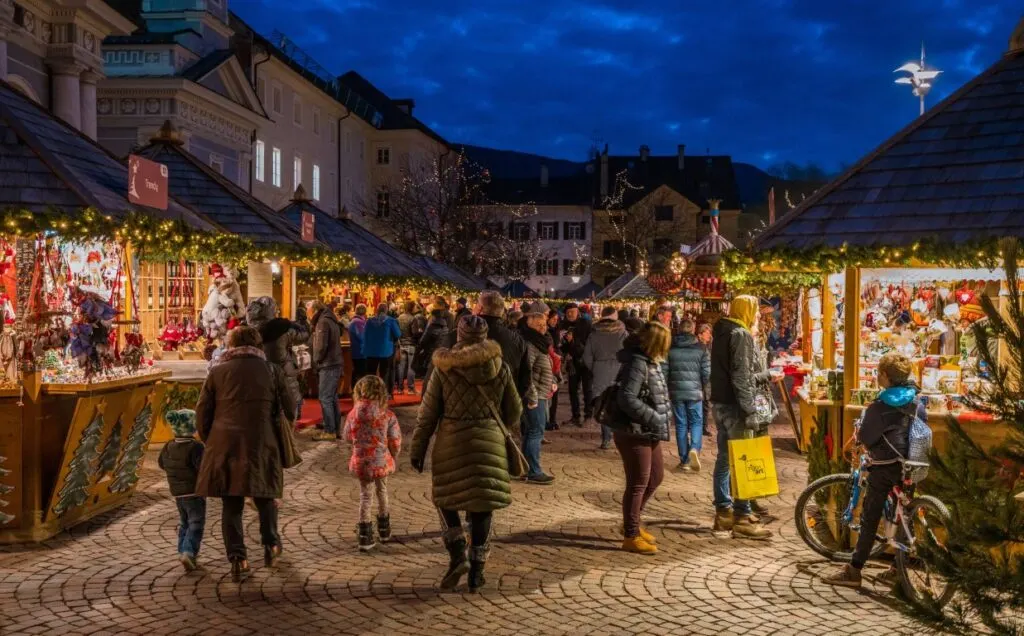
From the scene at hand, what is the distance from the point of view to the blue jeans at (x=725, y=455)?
8086 millimetres

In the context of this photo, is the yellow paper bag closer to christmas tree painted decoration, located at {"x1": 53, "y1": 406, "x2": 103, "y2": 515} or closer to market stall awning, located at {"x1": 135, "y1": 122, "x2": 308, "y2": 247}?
christmas tree painted decoration, located at {"x1": 53, "y1": 406, "x2": 103, "y2": 515}

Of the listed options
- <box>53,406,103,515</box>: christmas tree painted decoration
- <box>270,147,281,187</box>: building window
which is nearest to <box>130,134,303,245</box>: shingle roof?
<box>53,406,103,515</box>: christmas tree painted decoration

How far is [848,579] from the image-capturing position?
6719mm

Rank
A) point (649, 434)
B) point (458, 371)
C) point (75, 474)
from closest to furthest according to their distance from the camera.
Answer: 1. point (458, 371)
2. point (649, 434)
3. point (75, 474)

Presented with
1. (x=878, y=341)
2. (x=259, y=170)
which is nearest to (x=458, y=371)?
(x=878, y=341)

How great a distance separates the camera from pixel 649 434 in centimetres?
742

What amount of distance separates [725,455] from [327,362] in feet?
20.5

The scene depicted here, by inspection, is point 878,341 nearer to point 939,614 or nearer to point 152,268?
point 939,614

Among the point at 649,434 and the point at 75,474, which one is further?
the point at 75,474

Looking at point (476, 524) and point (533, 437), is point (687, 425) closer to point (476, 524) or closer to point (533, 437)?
point (533, 437)

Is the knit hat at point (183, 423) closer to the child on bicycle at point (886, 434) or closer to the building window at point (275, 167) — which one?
the child on bicycle at point (886, 434)

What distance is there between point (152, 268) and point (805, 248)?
8538 mm

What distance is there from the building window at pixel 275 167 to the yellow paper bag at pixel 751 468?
1448 inches

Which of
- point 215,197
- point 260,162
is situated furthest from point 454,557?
point 260,162
